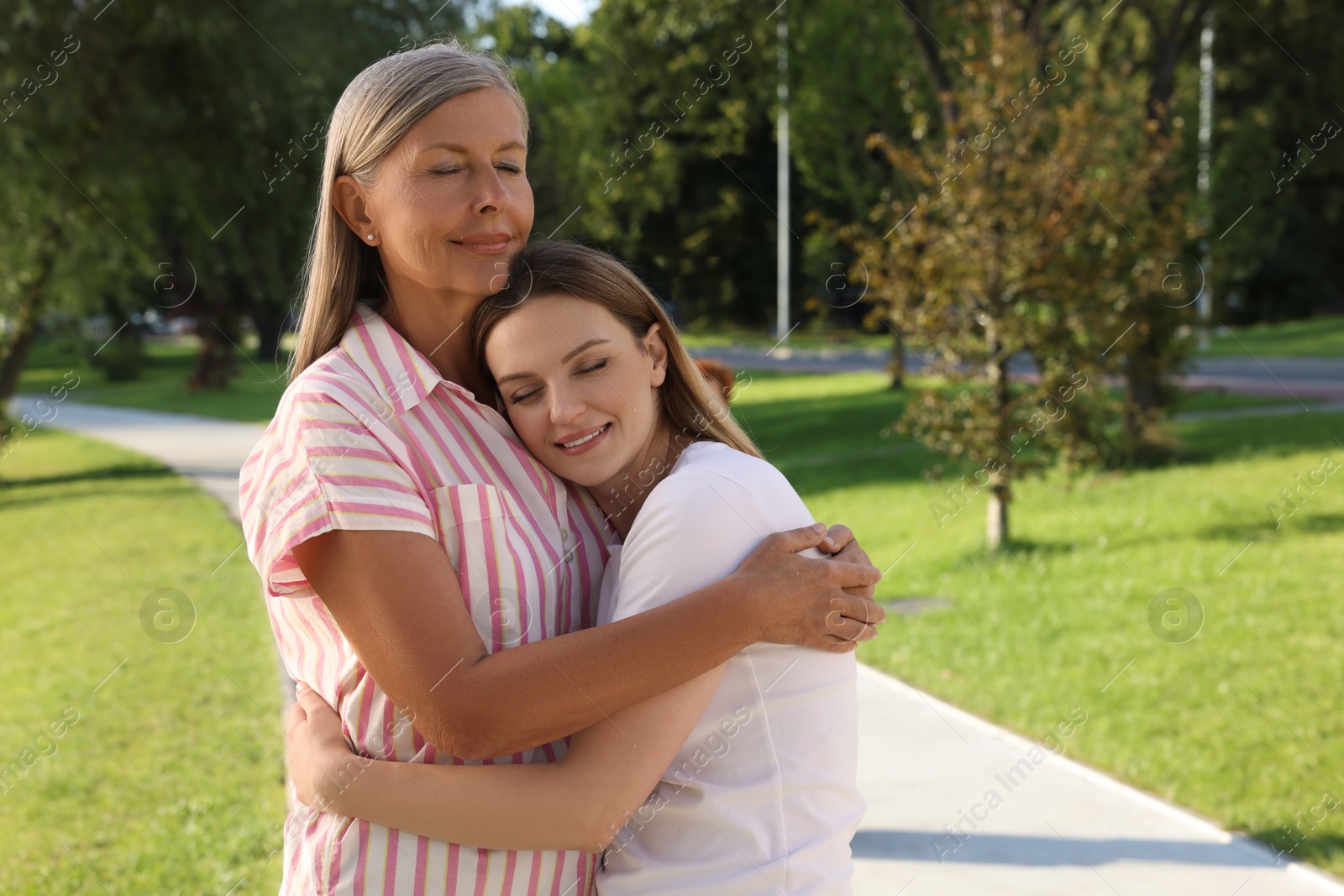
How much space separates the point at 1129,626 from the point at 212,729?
5.15 meters

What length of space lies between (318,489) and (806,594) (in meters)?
0.65

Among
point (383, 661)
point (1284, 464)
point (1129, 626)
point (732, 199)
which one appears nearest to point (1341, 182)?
point (732, 199)

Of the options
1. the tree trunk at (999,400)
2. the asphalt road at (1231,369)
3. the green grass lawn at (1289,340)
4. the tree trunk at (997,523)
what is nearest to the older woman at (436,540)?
the tree trunk at (999,400)

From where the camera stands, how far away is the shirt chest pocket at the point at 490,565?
1.53m

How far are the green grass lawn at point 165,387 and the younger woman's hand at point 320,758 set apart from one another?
1887 cm

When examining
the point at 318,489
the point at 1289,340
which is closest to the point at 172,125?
the point at 318,489

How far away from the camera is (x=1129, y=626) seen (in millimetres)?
6691

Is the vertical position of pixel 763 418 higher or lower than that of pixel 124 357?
lower

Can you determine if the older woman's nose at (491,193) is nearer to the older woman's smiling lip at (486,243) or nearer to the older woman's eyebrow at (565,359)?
the older woman's smiling lip at (486,243)

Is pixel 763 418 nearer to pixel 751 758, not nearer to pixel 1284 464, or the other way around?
pixel 1284 464

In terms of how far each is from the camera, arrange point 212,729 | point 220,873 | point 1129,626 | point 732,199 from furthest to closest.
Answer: point 732,199, point 1129,626, point 212,729, point 220,873

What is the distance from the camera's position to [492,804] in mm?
1471

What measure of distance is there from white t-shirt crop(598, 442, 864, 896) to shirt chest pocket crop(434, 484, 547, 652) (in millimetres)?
122

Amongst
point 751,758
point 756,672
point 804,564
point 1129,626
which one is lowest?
point 1129,626
